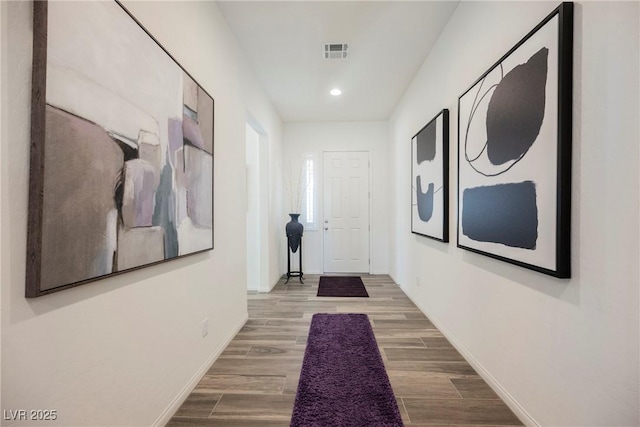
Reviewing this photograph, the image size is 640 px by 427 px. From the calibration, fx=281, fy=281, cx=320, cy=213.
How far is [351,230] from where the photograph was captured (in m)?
5.17

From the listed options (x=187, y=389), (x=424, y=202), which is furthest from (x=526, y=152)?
(x=187, y=389)

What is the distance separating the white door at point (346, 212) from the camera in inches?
202

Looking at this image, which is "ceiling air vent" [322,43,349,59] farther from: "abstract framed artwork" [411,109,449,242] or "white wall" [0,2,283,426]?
"abstract framed artwork" [411,109,449,242]

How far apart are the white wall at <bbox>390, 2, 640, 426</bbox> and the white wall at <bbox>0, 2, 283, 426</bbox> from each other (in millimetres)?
1887

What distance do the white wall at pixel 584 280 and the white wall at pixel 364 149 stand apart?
307 centimetres

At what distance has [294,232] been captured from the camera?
455cm

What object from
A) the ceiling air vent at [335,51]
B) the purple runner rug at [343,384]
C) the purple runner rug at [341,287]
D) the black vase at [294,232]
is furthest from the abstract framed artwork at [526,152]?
the black vase at [294,232]

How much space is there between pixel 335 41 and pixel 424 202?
71.4 inches

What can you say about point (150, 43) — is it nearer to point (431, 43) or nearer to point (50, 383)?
point (50, 383)

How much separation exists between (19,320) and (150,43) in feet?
4.09

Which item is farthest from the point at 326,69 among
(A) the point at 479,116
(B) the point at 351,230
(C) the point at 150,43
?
(B) the point at 351,230

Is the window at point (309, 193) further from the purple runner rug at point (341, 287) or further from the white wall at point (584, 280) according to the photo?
the white wall at point (584, 280)

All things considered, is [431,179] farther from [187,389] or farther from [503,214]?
[187,389]

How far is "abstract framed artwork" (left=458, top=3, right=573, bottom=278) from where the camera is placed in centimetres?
118
